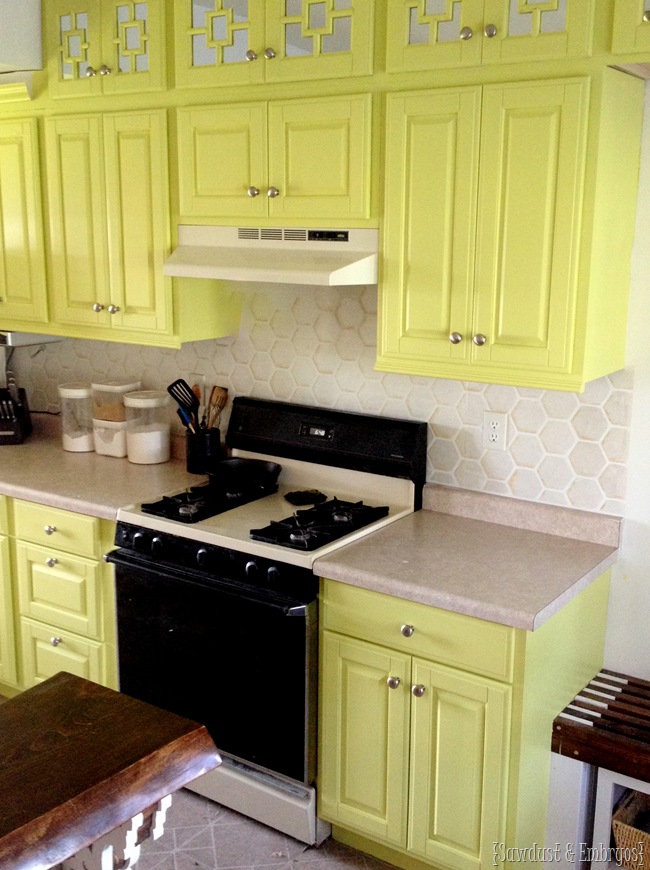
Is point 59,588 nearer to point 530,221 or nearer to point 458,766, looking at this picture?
point 458,766

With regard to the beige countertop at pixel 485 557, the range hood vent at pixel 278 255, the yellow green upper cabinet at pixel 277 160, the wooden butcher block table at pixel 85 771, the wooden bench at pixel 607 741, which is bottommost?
the wooden bench at pixel 607 741

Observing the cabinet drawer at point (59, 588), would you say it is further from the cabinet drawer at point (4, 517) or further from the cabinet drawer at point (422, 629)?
the cabinet drawer at point (422, 629)

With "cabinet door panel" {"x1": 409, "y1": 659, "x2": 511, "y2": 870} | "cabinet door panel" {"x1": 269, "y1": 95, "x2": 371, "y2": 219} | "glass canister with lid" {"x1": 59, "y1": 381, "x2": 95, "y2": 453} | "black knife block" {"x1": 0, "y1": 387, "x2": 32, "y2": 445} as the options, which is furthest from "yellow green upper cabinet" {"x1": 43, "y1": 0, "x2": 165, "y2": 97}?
"cabinet door panel" {"x1": 409, "y1": 659, "x2": 511, "y2": 870}

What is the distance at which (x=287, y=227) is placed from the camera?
8.97ft

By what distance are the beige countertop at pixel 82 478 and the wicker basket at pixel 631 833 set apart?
1710mm

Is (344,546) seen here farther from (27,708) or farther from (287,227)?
(27,708)

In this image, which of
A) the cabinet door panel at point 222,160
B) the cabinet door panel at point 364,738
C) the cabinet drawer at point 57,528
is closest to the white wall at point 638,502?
the cabinet door panel at point 364,738

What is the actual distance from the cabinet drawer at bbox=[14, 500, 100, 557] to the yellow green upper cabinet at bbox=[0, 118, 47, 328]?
75 cm

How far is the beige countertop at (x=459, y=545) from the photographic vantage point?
235 cm

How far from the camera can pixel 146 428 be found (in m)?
3.52

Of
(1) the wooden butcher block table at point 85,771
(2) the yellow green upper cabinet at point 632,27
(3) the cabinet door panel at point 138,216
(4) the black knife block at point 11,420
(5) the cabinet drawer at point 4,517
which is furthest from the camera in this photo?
(4) the black knife block at point 11,420

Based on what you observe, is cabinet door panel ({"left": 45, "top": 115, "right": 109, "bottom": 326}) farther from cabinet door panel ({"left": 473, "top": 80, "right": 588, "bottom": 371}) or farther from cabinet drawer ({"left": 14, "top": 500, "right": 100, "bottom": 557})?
cabinet door panel ({"left": 473, "top": 80, "right": 588, "bottom": 371})

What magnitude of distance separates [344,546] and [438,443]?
0.54 meters

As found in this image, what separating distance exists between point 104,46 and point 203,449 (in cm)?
141
